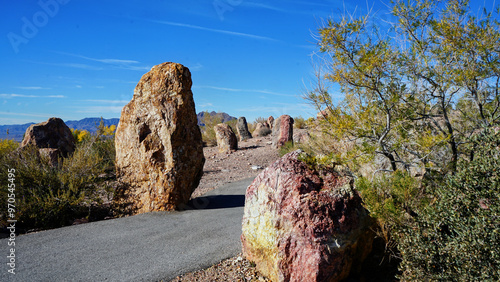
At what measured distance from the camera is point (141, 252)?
5133 millimetres

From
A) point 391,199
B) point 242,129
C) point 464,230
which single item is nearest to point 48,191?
point 391,199

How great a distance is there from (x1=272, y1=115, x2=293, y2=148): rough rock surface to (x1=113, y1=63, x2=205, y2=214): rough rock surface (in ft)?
35.7

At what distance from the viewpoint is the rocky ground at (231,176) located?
171 inches

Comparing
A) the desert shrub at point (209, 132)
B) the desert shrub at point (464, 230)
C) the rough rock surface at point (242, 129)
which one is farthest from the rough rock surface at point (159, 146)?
the rough rock surface at point (242, 129)

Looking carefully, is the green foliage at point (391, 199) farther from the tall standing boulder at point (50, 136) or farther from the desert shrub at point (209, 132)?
the desert shrub at point (209, 132)

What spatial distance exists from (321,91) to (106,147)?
11.0 metres

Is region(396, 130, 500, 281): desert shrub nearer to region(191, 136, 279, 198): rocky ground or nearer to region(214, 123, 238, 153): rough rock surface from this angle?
region(191, 136, 279, 198): rocky ground

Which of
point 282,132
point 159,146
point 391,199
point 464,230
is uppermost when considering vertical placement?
point 282,132

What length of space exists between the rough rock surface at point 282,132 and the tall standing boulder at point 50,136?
389 inches

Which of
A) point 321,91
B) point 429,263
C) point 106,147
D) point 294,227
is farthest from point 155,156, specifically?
point 106,147

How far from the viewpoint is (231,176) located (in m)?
12.1

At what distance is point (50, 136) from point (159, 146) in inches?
311

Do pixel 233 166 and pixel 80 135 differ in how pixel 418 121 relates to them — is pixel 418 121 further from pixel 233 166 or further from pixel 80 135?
pixel 80 135

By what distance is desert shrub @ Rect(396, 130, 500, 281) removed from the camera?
298 cm
